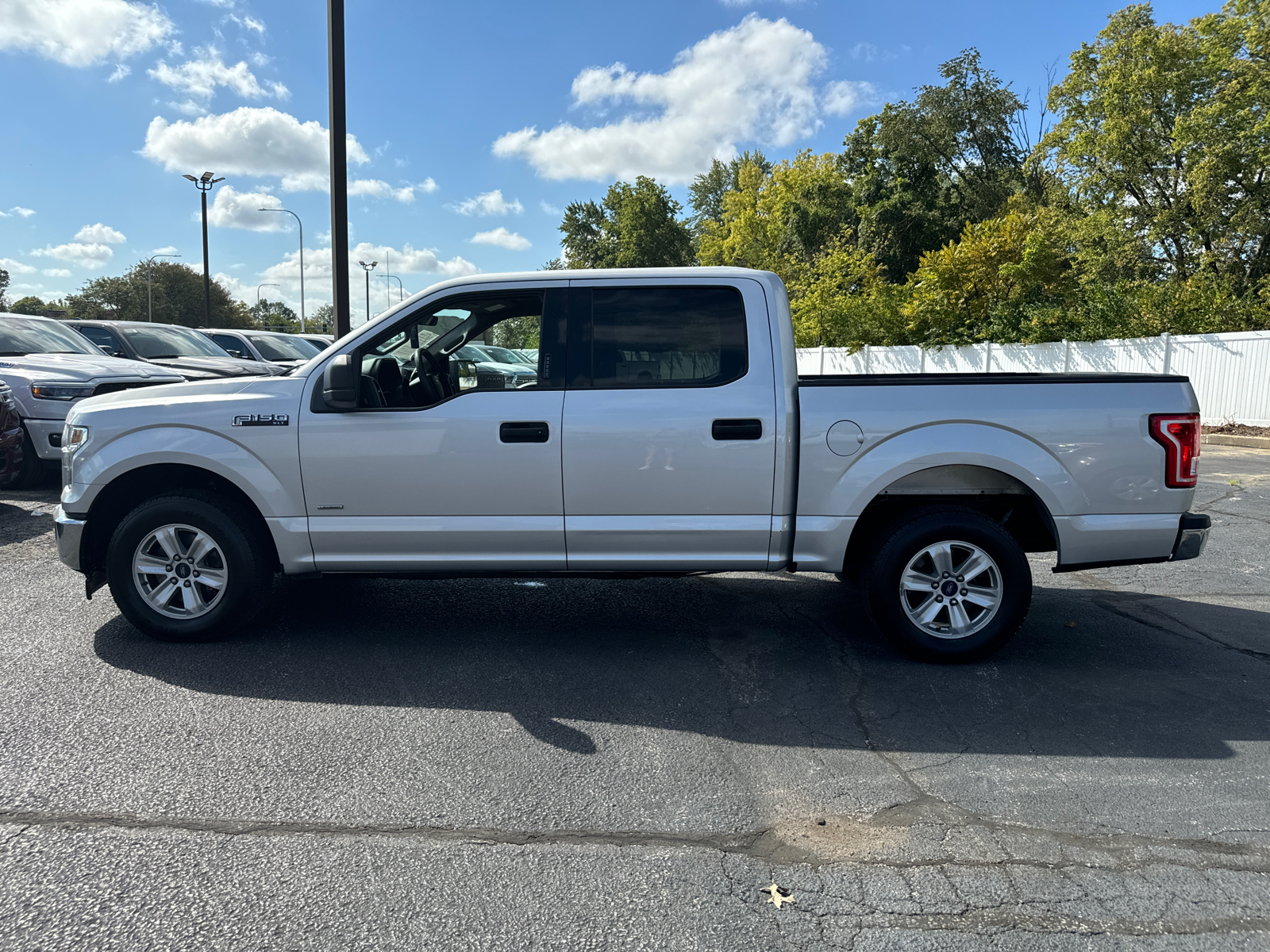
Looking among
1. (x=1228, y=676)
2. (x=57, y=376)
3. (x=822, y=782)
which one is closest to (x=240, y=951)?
(x=822, y=782)

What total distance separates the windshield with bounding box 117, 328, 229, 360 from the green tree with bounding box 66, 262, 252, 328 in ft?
197

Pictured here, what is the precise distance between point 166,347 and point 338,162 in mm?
5623

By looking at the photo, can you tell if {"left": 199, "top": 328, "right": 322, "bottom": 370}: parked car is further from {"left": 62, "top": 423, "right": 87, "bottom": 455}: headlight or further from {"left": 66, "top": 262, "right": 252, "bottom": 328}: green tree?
{"left": 66, "top": 262, "right": 252, "bottom": 328}: green tree

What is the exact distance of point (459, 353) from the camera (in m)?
5.34

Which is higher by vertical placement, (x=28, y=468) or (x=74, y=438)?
(x=74, y=438)

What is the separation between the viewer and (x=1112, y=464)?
459cm

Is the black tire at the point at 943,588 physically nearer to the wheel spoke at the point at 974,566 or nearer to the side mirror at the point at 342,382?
the wheel spoke at the point at 974,566

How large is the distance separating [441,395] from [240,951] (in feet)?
10.1

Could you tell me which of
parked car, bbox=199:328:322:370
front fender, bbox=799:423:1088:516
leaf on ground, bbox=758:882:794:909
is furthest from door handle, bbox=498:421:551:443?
parked car, bbox=199:328:322:370

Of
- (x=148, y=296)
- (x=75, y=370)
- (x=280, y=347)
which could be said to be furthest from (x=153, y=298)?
(x=75, y=370)

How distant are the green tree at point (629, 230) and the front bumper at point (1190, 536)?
54.5 m

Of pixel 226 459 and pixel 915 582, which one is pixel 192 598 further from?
pixel 915 582

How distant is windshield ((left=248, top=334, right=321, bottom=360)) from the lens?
61.0 ft

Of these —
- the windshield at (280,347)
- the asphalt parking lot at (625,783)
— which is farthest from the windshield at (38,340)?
the asphalt parking lot at (625,783)
